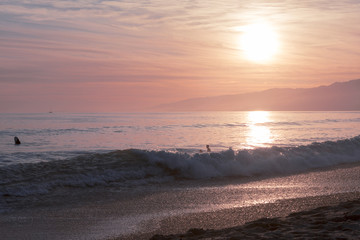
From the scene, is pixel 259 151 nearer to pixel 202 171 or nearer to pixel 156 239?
pixel 202 171

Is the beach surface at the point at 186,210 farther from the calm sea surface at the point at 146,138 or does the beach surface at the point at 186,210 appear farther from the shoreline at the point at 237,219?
the calm sea surface at the point at 146,138

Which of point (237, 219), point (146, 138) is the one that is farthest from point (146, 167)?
point (146, 138)

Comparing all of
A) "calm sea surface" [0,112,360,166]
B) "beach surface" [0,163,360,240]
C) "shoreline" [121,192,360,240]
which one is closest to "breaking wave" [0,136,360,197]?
"beach surface" [0,163,360,240]

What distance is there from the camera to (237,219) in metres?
8.34

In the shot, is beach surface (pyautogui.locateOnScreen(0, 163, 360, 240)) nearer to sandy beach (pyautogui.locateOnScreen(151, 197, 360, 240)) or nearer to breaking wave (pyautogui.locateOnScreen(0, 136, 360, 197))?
sandy beach (pyautogui.locateOnScreen(151, 197, 360, 240))

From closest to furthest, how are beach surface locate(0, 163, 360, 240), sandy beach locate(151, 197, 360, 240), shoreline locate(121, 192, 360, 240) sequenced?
1. sandy beach locate(151, 197, 360, 240)
2. shoreline locate(121, 192, 360, 240)
3. beach surface locate(0, 163, 360, 240)

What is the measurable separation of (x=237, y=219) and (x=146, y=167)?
24.4ft

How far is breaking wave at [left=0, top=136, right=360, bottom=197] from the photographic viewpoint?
1291 cm

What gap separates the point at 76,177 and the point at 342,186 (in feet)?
28.0

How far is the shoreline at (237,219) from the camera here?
6.92 meters

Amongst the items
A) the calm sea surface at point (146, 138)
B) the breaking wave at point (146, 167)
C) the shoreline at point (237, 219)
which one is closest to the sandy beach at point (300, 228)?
the shoreline at point (237, 219)

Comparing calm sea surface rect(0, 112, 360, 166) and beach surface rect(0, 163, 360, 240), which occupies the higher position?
beach surface rect(0, 163, 360, 240)

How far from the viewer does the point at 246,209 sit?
9.23 m

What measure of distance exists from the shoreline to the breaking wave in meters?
5.08
